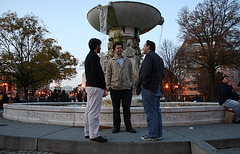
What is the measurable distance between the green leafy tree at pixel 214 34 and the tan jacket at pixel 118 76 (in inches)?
800

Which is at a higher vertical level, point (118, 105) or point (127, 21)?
point (127, 21)

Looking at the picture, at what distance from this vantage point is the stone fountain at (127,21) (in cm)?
759

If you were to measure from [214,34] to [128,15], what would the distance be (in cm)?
1995

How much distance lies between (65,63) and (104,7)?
18.7 metres

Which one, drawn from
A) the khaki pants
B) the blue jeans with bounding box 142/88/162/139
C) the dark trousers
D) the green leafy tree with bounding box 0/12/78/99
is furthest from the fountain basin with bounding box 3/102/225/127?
the green leafy tree with bounding box 0/12/78/99

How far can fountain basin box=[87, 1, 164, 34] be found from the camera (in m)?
7.53

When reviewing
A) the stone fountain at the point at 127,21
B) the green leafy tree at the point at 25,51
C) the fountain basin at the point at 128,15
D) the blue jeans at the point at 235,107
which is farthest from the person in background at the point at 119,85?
the green leafy tree at the point at 25,51

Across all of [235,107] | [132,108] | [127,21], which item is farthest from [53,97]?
[235,107]

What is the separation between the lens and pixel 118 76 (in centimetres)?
430

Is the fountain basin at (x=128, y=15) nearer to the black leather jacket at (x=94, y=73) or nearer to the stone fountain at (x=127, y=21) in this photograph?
the stone fountain at (x=127, y=21)

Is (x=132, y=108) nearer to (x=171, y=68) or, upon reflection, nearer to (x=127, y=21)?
(x=127, y=21)

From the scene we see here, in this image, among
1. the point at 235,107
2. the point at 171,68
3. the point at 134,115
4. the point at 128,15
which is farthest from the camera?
the point at 171,68

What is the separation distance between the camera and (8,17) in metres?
20.6

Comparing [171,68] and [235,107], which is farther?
[171,68]
